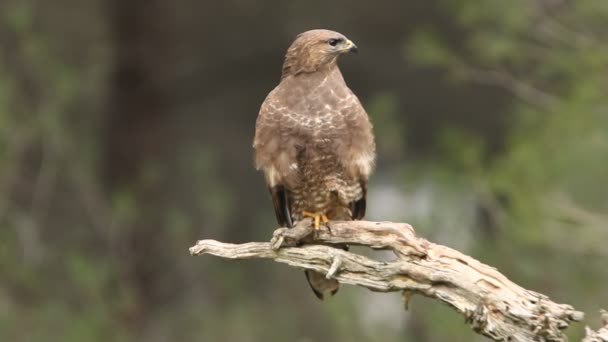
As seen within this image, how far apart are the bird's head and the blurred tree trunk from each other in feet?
11.9

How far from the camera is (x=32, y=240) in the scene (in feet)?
24.7

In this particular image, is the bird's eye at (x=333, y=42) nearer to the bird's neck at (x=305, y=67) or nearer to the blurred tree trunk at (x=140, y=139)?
the bird's neck at (x=305, y=67)

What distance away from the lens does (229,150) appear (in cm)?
813

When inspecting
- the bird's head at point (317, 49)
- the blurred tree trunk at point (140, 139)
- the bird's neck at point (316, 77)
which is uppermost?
the bird's head at point (317, 49)

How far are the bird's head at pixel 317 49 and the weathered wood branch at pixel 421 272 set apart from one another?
59cm

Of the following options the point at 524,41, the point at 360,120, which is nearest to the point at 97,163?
the point at 524,41

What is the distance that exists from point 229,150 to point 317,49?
4162 millimetres

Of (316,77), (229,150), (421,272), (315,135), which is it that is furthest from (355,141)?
(229,150)

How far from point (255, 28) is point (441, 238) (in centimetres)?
194

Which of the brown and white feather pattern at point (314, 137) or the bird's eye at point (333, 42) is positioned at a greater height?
the bird's eye at point (333, 42)

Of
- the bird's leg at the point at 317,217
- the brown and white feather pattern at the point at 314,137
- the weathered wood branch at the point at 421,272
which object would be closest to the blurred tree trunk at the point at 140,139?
the bird's leg at the point at 317,217

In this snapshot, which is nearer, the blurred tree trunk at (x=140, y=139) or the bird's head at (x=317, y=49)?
the bird's head at (x=317, y=49)

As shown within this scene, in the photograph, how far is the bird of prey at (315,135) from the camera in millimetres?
3939

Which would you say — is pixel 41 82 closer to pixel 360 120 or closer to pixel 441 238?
pixel 441 238
